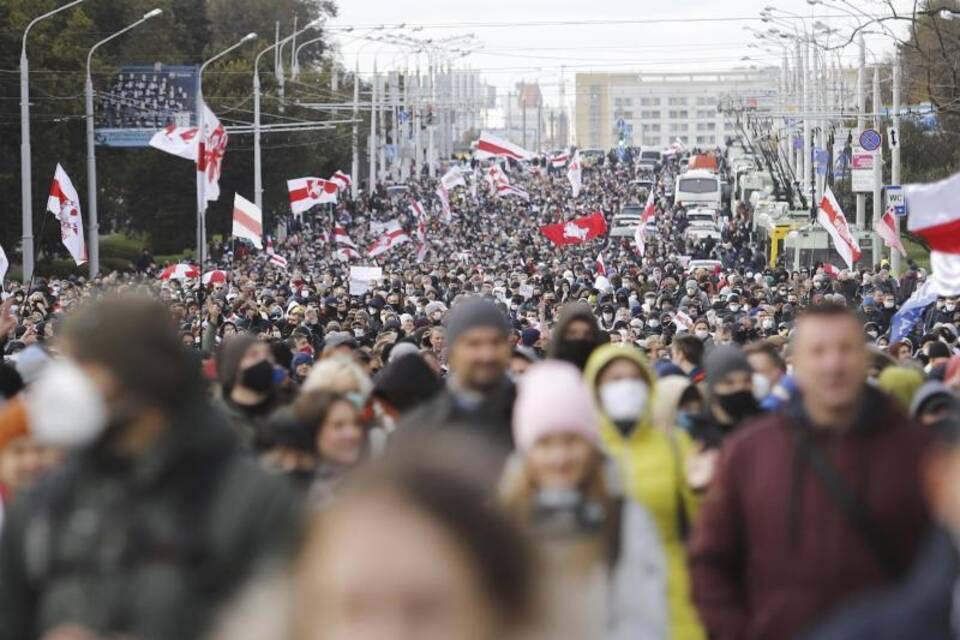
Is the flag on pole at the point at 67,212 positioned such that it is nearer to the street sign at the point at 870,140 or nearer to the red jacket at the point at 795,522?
the street sign at the point at 870,140

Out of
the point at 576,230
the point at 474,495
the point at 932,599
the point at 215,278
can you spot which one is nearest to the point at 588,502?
the point at 932,599

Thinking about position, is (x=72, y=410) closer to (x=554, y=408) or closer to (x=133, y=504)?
(x=133, y=504)

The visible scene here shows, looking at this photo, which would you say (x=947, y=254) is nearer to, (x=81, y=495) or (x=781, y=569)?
(x=781, y=569)

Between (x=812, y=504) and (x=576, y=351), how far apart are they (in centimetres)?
341

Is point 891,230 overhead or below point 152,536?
below

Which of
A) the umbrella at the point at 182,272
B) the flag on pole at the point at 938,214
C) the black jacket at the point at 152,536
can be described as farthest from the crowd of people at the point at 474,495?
the umbrella at the point at 182,272

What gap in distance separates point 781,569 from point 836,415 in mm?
369

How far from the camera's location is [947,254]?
11.3 meters

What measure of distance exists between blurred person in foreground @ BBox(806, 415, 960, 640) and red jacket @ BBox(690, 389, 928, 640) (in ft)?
4.35

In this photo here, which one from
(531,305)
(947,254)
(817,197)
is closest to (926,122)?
(817,197)

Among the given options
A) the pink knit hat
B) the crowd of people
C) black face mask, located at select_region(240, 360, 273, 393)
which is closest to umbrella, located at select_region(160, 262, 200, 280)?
the crowd of people

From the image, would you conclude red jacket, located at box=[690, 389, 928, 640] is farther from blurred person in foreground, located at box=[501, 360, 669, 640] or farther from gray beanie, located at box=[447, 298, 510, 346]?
gray beanie, located at box=[447, 298, 510, 346]

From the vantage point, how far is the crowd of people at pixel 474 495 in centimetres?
246

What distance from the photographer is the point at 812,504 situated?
5238 millimetres
